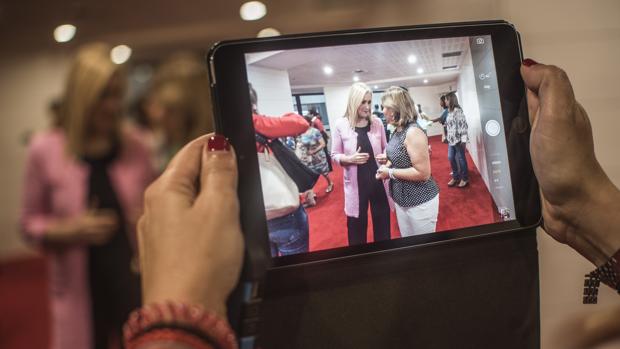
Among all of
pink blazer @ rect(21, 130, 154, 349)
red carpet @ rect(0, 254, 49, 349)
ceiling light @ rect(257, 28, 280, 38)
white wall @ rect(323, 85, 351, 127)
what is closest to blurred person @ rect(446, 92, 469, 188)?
white wall @ rect(323, 85, 351, 127)

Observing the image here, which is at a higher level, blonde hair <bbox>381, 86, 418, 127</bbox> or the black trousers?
blonde hair <bbox>381, 86, 418, 127</bbox>

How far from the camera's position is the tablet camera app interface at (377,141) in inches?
18.1

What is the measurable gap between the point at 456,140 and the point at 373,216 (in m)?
0.13

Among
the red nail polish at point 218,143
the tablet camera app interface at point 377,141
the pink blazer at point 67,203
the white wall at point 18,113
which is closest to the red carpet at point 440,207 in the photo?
the tablet camera app interface at point 377,141

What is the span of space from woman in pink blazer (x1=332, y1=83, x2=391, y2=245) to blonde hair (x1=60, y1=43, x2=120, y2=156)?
0.26 m

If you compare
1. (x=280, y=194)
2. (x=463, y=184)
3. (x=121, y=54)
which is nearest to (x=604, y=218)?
(x=463, y=184)

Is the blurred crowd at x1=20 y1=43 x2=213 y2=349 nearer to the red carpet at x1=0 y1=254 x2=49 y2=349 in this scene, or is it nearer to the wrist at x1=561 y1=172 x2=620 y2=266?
the red carpet at x1=0 y1=254 x2=49 y2=349

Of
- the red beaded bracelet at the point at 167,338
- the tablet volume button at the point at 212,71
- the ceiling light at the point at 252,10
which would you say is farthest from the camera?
the ceiling light at the point at 252,10

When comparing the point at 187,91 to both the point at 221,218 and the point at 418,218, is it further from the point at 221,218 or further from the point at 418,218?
the point at 418,218

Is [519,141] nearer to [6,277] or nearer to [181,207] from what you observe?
[181,207]

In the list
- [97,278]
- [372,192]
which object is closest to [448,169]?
[372,192]

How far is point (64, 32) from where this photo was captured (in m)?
0.52

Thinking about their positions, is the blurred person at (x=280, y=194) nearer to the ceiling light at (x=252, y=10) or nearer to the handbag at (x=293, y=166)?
the handbag at (x=293, y=166)

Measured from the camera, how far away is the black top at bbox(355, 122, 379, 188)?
18.9 inches
